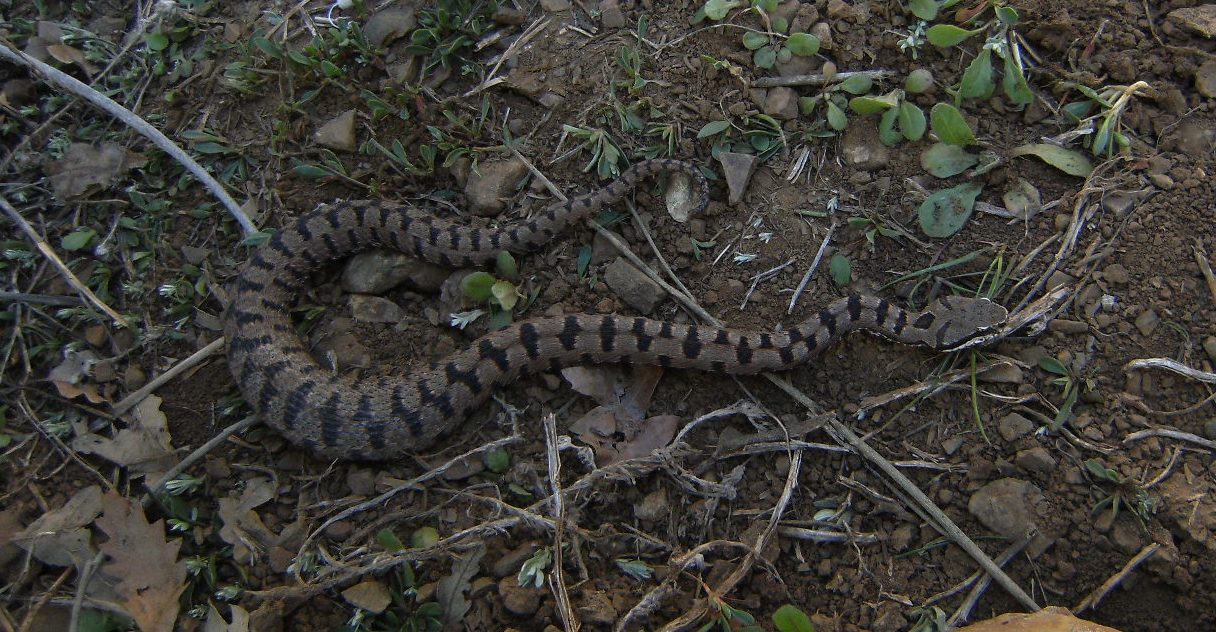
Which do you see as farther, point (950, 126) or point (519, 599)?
point (950, 126)

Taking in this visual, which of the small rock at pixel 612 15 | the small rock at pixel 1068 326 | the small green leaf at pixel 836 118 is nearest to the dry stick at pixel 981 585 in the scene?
the small rock at pixel 1068 326

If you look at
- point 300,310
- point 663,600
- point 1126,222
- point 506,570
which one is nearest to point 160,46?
point 300,310

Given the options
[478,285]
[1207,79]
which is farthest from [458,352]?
[1207,79]

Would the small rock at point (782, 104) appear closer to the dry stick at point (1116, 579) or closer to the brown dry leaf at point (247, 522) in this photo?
the dry stick at point (1116, 579)

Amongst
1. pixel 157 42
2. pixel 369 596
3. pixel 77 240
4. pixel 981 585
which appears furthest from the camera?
pixel 157 42

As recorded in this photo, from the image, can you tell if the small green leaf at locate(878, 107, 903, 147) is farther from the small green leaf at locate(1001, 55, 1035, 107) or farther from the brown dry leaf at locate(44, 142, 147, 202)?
the brown dry leaf at locate(44, 142, 147, 202)

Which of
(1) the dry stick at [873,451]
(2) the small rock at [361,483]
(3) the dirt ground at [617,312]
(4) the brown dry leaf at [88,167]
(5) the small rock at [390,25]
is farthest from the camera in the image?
(5) the small rock at [390,25]

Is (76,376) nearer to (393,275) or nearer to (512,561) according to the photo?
(393,275)

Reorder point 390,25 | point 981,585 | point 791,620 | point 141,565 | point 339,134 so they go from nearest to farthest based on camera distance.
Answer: point 791,620
point 981,585
point 141,565
point 339,134
point 390,25
